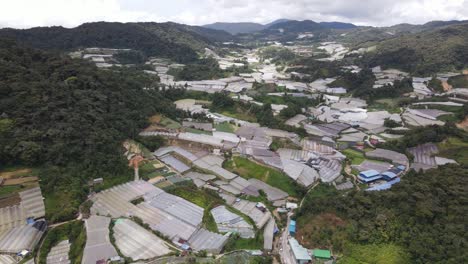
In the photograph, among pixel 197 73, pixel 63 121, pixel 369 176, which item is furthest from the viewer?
pixel 197 73

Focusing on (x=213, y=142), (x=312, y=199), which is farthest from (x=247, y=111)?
(x=312, y=199)

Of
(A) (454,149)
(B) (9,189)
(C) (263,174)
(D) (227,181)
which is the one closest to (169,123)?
(D) (227,181)

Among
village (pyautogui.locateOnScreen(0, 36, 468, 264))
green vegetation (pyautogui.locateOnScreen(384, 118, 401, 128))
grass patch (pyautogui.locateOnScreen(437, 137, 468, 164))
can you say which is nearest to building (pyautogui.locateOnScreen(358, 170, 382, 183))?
village (pyautogui.locateOnScreen(0, 36, 468, 264))

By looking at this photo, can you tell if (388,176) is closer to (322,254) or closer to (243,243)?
(322,254)

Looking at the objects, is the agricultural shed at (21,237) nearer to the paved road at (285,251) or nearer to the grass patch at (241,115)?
the paved road at (285,251)

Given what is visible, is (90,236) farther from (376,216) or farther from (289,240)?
(376,216)

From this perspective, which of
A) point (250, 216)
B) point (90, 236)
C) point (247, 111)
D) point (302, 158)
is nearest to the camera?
point (90, 236)

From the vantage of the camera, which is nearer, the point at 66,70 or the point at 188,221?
the point at 188,221
